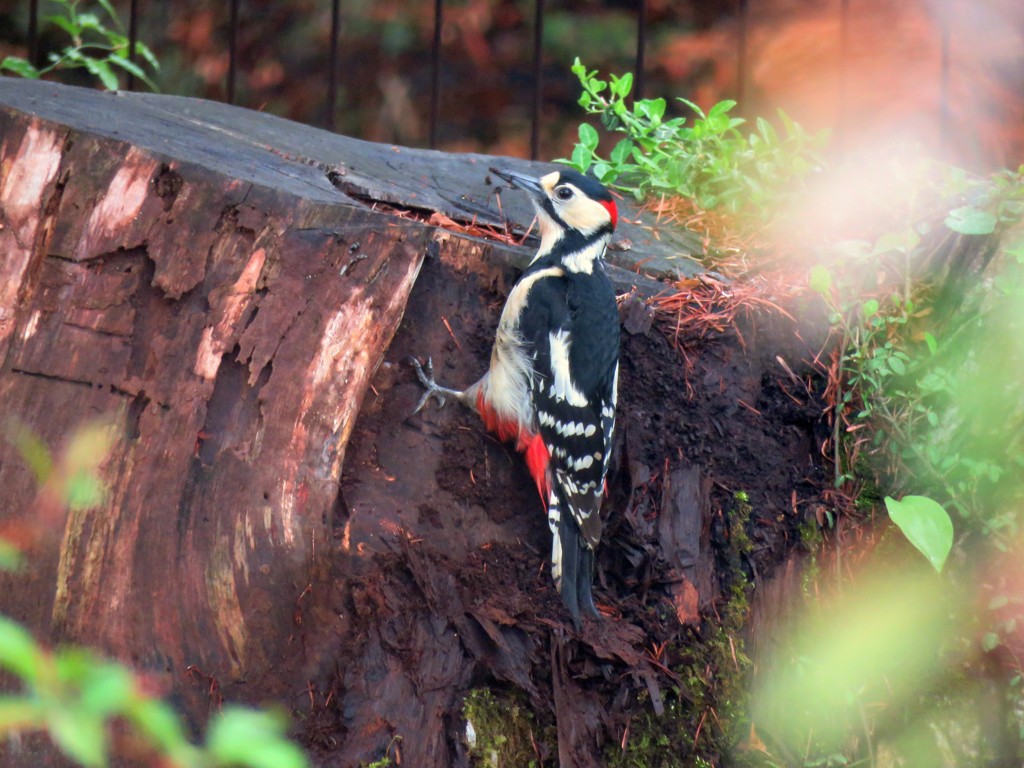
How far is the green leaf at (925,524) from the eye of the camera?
2.76 metres

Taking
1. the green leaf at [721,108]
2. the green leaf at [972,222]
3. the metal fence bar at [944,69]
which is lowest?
the green leaf at [972,222]

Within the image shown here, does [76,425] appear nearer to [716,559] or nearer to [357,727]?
[357,727]

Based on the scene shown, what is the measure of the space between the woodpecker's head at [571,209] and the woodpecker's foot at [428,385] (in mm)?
654

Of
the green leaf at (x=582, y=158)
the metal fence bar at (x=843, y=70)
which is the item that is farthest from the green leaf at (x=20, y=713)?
the metal fence bar at (x=843, y=70)

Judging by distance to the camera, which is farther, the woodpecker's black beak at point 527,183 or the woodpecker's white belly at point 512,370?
the woodpecker's black beak at point 527,183

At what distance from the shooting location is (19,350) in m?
2.36

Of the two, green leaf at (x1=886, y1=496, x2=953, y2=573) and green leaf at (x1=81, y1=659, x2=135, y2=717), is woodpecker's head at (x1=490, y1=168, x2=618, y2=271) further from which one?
green leaf at (x1=81, y1=659, x2=135, y2=717)

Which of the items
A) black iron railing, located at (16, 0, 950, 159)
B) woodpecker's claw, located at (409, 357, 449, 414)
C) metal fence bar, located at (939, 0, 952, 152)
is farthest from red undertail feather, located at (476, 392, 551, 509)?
metal fence bar, located at (939, 0, 952, 152)

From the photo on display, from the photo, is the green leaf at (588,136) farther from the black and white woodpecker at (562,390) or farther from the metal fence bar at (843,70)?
the metal fence bar at (843,70)

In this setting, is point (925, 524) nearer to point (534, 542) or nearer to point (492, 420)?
point (534, 542)

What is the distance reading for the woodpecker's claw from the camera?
9.06ft

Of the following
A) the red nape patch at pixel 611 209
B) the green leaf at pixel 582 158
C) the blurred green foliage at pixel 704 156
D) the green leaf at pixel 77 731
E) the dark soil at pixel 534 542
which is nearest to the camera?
the green leaf at pixel 77 731

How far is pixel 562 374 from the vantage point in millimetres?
3084

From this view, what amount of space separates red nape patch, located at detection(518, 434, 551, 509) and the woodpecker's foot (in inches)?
9.9
